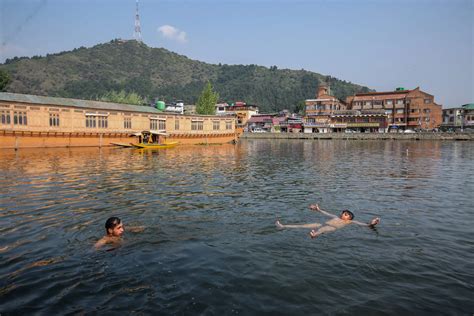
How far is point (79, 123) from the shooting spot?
160ft

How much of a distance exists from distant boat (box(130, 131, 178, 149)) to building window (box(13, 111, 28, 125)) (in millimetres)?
13971

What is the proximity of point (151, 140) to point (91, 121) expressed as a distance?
9.34 meters

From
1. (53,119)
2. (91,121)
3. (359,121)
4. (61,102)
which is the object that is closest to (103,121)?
(91,121)

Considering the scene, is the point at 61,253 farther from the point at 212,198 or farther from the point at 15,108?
the point at 15,108

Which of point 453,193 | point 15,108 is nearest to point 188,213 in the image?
point 453,193

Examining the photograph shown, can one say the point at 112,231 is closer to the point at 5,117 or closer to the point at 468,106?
the point at 5,117

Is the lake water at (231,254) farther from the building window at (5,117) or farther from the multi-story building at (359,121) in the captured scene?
the multi-story building at (359,121)

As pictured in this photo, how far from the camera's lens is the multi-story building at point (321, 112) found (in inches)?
4281

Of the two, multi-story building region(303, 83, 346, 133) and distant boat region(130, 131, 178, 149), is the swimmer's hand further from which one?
multi-story building region(303, 83, 346, 133)

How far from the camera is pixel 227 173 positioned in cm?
2508

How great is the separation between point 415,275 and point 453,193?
41.2 ft

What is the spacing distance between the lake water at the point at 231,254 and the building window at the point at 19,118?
29.9 meters

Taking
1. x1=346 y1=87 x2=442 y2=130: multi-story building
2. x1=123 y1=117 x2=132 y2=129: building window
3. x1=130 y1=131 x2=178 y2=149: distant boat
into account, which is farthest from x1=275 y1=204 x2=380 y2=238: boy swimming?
x1=346 y1=87 x2=442 y2=130: multi-story building

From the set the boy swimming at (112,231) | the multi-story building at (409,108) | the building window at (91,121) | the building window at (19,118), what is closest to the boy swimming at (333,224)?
the boy swimming at (112,231)
